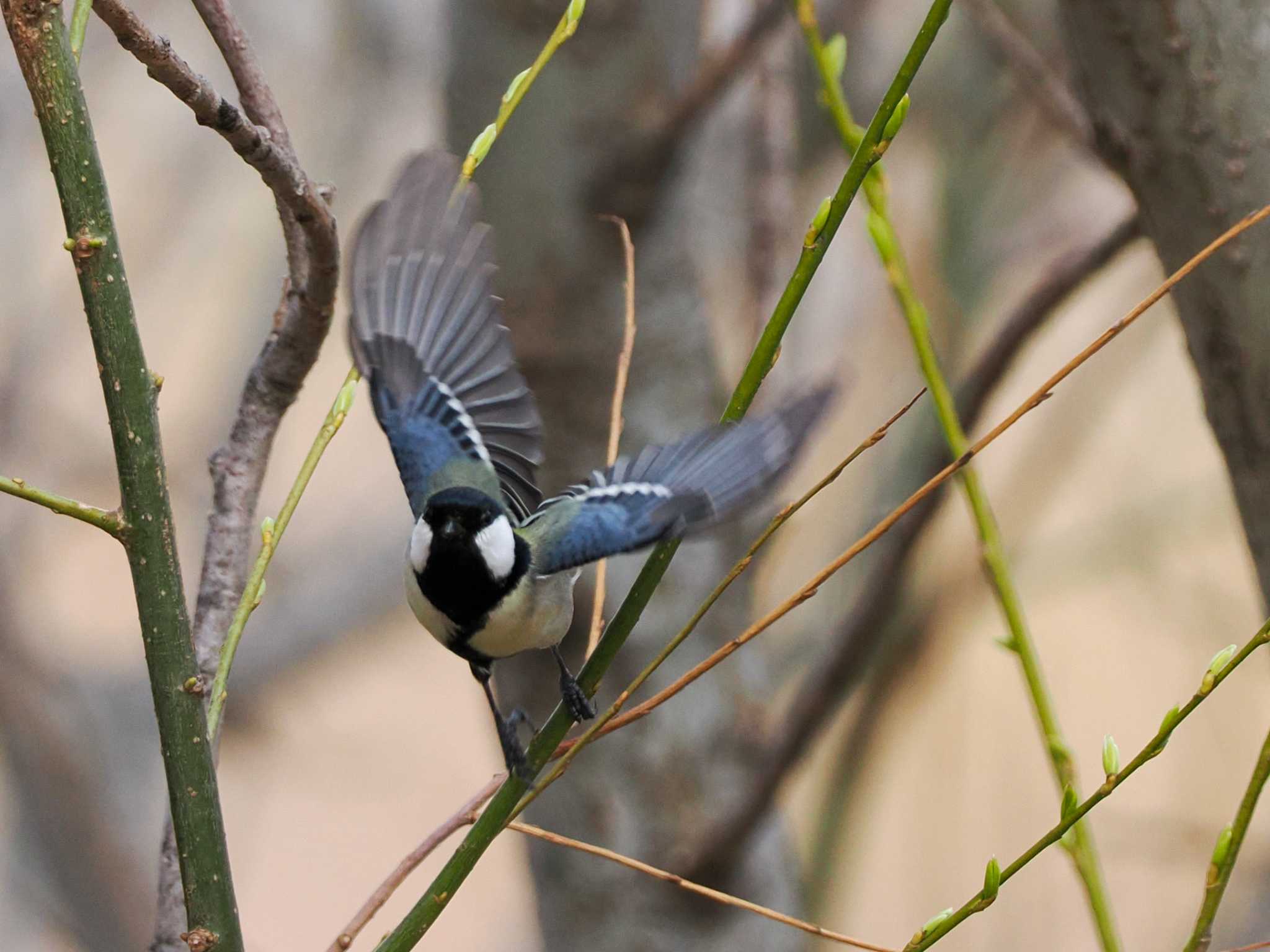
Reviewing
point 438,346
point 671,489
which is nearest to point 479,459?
point 438,346

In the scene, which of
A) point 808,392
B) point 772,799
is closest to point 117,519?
point 808,392

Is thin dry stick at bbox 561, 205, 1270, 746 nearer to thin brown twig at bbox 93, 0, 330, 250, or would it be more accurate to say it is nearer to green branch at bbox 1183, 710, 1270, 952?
green branch at bbox 1183, 710, 1270, 952

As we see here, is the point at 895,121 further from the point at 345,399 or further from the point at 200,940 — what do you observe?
the point at 200,940

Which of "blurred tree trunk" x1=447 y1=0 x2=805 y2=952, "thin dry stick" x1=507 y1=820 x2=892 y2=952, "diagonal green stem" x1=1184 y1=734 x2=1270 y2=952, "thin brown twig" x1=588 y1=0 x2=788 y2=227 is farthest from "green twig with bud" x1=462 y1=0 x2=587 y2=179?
"blurred tree trunk" x1=447 y1=0 x2=805 y2=952

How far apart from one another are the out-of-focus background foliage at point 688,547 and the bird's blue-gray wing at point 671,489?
2.14ft

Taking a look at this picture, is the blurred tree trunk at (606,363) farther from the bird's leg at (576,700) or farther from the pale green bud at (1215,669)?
the pale green bud at (1215,669)

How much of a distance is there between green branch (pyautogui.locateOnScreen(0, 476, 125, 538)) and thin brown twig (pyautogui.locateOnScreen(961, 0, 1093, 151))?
1240mm

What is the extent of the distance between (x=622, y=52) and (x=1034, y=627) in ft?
7.85

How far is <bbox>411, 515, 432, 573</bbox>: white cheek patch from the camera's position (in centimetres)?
85

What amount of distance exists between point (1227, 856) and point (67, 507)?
1.60 feet

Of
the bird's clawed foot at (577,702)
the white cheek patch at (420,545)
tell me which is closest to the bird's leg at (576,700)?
the bird's clawed foot at (577,702)

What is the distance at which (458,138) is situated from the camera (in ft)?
5.35

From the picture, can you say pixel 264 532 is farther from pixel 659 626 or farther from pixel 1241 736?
pixel 1241 736

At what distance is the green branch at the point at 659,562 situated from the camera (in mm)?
518
